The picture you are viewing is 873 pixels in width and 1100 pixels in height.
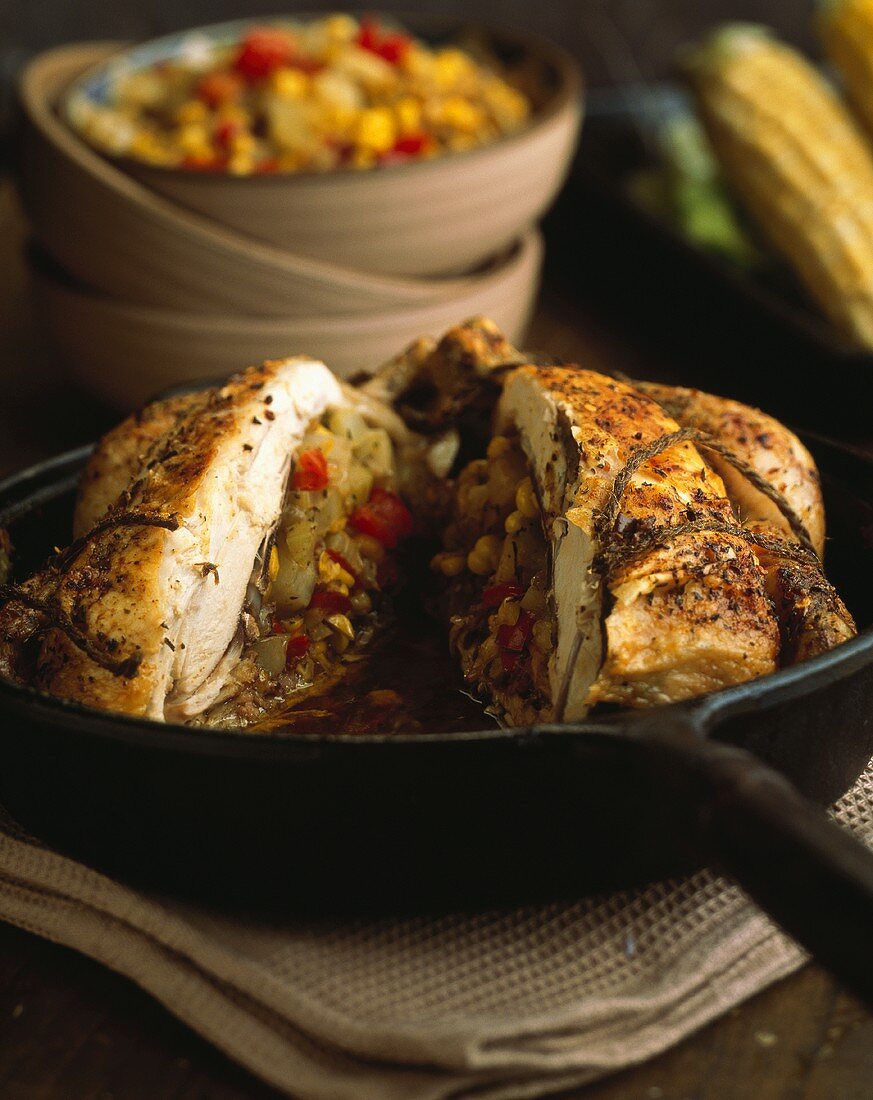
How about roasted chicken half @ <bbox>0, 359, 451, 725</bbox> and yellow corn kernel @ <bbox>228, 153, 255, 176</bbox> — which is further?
yellow corn kernel @ <bbox>228, 153, 255, 176</bbox>

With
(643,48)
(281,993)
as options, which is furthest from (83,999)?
(643,48)

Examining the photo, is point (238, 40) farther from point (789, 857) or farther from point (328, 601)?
point (789, 857)

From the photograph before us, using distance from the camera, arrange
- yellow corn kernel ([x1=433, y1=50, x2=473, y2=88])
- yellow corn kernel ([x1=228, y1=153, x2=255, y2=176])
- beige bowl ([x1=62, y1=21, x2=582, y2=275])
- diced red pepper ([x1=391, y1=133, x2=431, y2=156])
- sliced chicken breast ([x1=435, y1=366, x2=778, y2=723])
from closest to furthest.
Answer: sliced chicken breast ([x1=435, y1=366, x2=778, y2=723])
beige bowl ([x1=62, y1=21, x2=582, y2=275])
yellow corn kernel ([x1=228, y1=153, x2=255, y2=176])
diced red pepper ([x1=391, y1=133, x2=431, y2=156])
yellow corn kernel ([x1=433, y1=50, x2=473, y2=88])

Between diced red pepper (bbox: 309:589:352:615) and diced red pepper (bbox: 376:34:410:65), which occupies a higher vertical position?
diced red pepper (bbox: 376:34:410:65)

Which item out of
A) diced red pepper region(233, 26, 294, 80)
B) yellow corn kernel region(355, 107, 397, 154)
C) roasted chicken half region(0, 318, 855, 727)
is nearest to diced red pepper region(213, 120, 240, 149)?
diced red pepper region(233, 26, 294, 80)

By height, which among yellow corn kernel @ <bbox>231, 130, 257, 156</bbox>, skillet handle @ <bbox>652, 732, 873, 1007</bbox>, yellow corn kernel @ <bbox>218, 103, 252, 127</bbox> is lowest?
yellow corn kernel @ <bbox>231, 130, 257, 156</bbox>

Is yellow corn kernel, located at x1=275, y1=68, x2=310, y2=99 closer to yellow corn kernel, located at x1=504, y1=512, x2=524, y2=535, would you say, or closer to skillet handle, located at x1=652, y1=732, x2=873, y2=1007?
Result: yellow corn kernel, located at x1=504, y1=512, x2=524, y2=535

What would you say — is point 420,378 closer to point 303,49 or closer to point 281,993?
point 281,993
